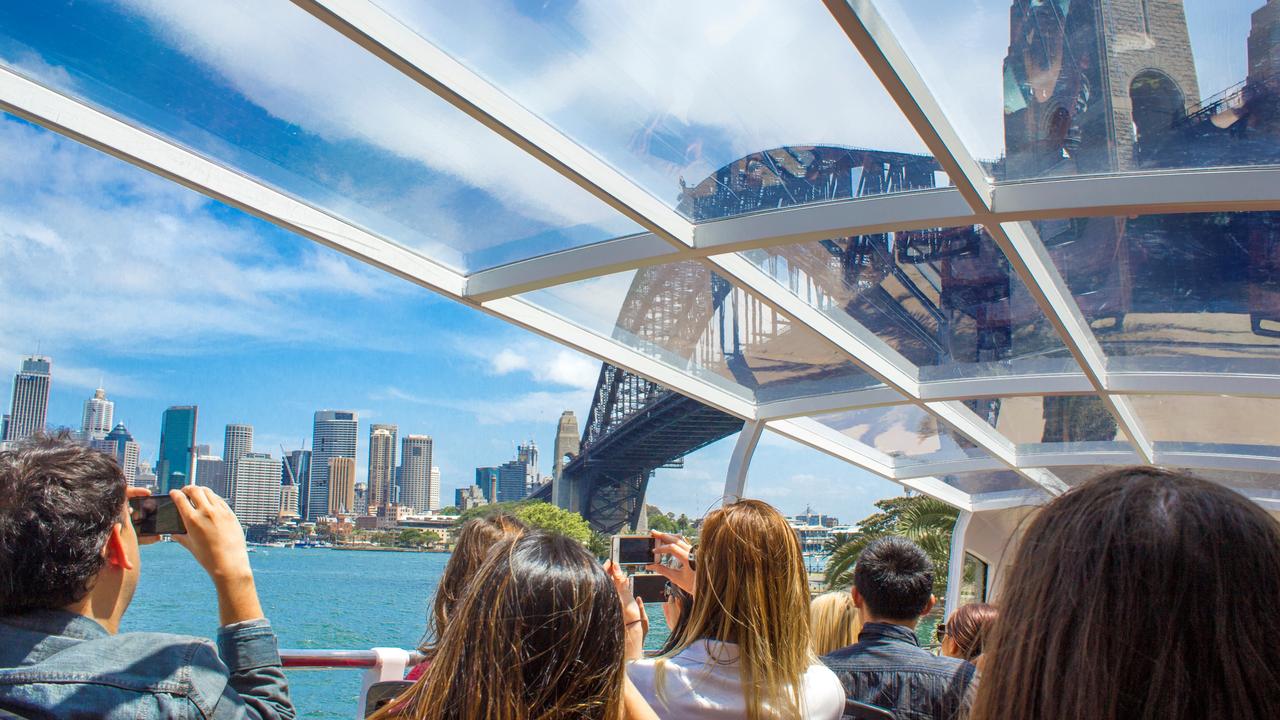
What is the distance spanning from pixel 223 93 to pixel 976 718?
3977 mm

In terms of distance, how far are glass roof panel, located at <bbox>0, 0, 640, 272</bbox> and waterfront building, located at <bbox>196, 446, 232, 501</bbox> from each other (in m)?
72.6

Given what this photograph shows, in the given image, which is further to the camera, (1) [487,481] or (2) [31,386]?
(1) [487,481]

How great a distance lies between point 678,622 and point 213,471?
85.1m

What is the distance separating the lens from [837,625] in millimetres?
3035

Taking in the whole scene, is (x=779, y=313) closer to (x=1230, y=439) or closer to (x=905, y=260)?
(x=905, y=260)

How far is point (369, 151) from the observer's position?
14.2ft

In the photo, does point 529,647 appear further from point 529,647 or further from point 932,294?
point 932,294

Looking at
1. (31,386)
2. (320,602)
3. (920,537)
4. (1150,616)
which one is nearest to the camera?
(1150,616)

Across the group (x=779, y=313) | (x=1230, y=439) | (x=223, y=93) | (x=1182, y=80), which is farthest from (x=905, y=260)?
(x=1230, y=439)

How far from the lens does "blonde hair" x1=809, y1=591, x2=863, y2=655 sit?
3.02 meters

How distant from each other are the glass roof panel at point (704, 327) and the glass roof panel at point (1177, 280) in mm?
1670

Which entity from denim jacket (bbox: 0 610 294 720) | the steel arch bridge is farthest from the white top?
the steel arch bridge

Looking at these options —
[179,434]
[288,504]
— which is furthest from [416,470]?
[288,504]

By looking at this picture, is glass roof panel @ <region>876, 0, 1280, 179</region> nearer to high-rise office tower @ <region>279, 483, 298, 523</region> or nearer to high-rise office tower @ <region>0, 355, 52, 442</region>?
high-rise office tower @ <region>279, 483, 298, 523</region>
